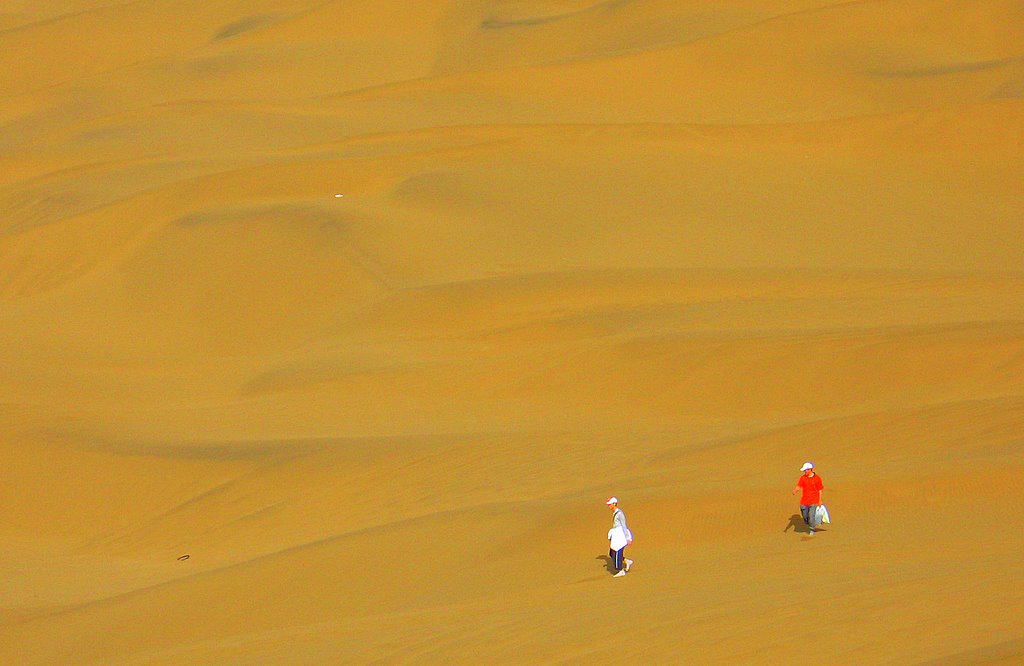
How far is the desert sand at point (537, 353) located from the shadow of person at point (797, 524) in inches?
5.8

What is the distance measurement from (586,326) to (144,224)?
9006 millimetres

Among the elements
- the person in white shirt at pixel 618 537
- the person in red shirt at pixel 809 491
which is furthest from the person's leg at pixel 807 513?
the person in white shirt at pixel 618 537

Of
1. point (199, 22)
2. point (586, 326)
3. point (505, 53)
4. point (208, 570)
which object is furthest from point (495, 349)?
point (199, 22)

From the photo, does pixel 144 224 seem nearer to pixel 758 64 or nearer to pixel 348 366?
pixel 348 366

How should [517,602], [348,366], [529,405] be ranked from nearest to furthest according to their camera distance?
[517,602] → [529,405] → [348,366]

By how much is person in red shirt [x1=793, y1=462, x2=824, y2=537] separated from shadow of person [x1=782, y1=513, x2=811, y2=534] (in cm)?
27

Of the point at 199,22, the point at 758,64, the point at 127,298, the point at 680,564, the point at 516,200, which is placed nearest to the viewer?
the point at 680,564

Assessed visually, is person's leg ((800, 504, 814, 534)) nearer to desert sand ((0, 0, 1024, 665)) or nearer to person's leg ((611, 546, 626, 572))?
desert sand ((0, 0, 1024, 665))

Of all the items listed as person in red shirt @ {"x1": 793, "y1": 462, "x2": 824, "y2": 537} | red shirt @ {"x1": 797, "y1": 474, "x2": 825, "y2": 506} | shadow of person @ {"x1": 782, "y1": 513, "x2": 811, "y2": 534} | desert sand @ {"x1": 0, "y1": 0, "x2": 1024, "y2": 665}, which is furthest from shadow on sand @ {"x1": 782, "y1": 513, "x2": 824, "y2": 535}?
red shirt @ {"x1": 797, "y1": 474, "x2": 825, "y2": 506}

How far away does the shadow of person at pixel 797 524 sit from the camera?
10726 millimetres

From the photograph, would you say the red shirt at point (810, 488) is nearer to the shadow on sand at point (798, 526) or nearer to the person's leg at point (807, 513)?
the person's leg at point (807, 513)

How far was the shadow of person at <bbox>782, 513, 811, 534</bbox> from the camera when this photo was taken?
10726 mm

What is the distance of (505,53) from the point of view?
3409 centimetres

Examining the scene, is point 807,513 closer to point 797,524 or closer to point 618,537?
point 797,524
